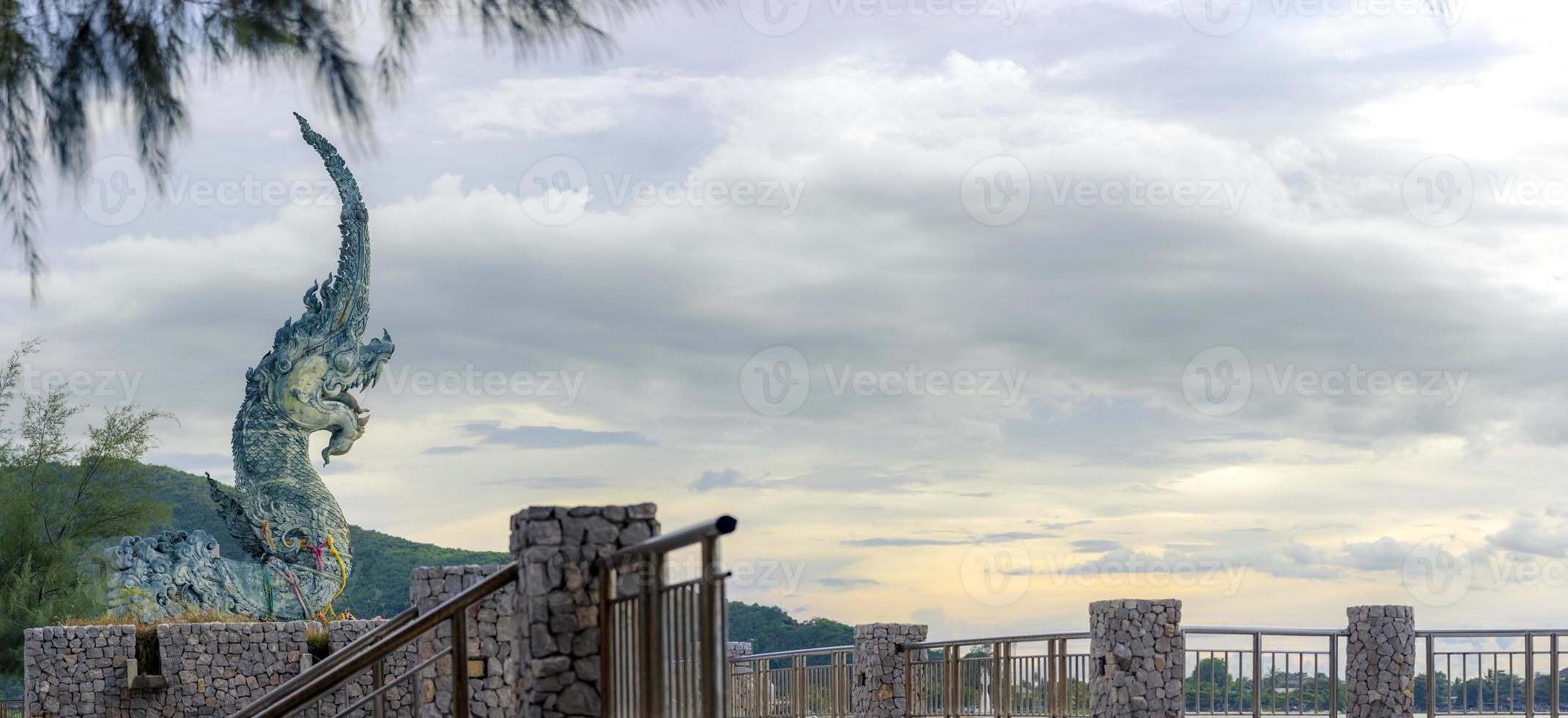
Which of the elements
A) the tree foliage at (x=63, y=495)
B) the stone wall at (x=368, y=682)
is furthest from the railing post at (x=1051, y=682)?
the tree foliage at (x=63, y=495)

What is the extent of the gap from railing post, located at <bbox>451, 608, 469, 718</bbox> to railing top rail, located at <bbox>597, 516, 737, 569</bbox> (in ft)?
2.57

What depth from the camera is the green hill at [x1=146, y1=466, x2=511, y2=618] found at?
43844 mm

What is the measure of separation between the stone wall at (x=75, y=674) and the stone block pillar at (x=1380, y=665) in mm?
18064

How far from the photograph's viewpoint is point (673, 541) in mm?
4664

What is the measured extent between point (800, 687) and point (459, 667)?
1394 centimetres

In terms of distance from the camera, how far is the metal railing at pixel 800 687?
19234 millimetres

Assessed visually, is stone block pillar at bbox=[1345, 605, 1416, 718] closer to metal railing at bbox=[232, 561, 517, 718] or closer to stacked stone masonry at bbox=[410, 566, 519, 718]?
stacked stone masonry at bbox=[410, 566, 519, 718]

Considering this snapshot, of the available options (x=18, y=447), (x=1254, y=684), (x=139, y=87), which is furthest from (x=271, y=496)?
(x=139, y=87)

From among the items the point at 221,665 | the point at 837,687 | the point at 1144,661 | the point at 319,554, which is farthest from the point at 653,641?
the point at 319,554

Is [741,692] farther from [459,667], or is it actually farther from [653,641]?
[653,641]

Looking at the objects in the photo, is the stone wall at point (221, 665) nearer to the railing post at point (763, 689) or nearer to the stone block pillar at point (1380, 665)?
the railing post at point (763, 689)

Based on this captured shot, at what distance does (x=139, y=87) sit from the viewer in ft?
23.1

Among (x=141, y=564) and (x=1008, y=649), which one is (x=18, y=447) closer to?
(x=141, y=564)

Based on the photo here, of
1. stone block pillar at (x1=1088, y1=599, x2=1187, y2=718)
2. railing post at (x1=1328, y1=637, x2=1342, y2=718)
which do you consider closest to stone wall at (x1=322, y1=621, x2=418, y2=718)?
stone block pillar at (x1=1088, y1=599, x2=1187, y2=718)
